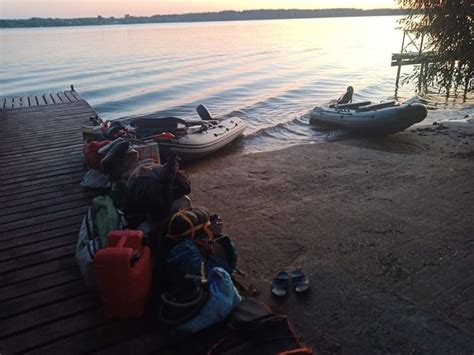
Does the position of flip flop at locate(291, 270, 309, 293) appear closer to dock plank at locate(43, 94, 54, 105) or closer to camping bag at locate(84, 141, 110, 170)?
camping bag at locate(84, 141, 110, 170)

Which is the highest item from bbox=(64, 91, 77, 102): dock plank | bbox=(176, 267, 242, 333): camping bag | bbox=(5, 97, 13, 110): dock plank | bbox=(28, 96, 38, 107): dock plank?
bbox=(176, 267, 242, 333): camping bag

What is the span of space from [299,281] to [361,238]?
1.38 metres

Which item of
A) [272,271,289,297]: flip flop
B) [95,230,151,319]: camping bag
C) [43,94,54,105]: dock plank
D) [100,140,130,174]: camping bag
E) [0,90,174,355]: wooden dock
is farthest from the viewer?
[43,94,54,105]: dock plank

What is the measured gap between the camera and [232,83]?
22.2 metres

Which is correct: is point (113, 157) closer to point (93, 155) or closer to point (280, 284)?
point (93, 155)

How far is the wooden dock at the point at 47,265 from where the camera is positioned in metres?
2.86

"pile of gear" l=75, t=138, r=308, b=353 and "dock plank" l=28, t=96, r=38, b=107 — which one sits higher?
"pile of gear" l=75, t=138, r=308, b=353

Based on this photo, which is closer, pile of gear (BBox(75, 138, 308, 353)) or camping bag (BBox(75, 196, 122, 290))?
pile of gear (BBox(75, 138, 308, 353))

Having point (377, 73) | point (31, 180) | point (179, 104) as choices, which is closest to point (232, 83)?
point (179, 104)

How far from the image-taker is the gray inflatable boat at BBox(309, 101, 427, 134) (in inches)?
436

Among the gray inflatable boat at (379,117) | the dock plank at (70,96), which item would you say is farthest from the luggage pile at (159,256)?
the dock plank at (70,96)

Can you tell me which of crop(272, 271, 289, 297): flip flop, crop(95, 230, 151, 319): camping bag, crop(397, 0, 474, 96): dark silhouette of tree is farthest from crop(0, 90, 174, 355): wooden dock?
crop(397, 0, 474, 96): dark silhouette of tree

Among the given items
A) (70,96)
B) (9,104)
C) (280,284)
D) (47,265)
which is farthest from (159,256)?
(70,96)

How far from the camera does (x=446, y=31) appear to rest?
846 cm
